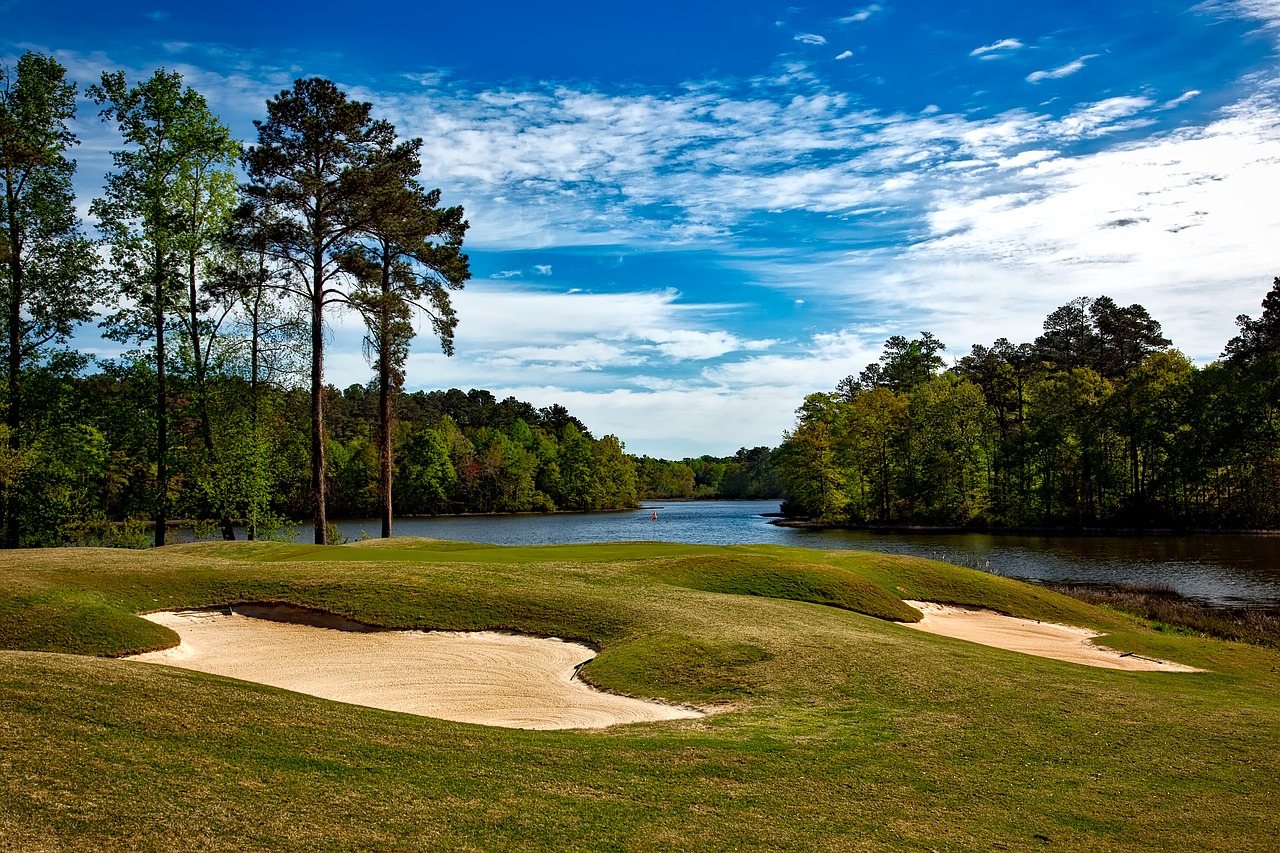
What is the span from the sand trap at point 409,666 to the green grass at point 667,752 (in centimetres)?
54

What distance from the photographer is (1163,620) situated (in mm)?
25391

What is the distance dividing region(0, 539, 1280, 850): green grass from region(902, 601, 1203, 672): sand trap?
1.87 m

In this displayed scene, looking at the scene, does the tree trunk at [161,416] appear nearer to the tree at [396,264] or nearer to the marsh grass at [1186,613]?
the tree at [396,264]

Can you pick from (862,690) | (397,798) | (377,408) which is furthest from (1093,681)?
(377,408)

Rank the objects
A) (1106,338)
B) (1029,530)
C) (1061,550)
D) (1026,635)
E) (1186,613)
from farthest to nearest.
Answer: (1106,338) < (1029,530) < (1061,550) < (1186,613) < (1026,635)

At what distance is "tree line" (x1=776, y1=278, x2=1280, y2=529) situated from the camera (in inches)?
2680

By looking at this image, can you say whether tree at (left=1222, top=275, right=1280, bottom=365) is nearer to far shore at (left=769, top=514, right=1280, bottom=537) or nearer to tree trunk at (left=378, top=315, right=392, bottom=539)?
far shore at (left=769, top=514, right=1280, bottom=537)

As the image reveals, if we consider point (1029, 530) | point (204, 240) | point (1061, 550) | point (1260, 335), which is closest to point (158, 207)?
point (204, 240)

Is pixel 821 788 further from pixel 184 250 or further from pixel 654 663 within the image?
pixel 184 250

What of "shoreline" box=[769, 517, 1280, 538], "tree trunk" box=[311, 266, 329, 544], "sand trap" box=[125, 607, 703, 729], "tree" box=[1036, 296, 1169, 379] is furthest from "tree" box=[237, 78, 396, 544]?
"tree" box=[1036, 296, 1169, 379]

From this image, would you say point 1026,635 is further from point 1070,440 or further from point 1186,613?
point 1070,440

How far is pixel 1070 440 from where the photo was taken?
78.9m

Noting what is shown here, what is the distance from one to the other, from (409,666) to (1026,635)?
50.9 feet

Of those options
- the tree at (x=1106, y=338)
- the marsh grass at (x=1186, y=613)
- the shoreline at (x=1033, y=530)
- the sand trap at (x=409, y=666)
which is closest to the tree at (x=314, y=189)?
the sand trap at (x=409, y=666)
